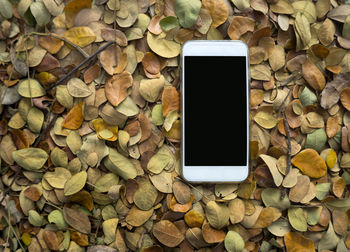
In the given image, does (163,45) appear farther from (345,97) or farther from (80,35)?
(345,97)

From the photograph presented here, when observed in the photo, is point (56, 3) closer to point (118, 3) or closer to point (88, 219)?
point (118, 3)

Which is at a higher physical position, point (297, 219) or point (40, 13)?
point (40, 13)

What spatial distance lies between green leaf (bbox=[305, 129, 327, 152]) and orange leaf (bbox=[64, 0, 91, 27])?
24 cm

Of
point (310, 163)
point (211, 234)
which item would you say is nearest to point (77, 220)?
point (211, 234)

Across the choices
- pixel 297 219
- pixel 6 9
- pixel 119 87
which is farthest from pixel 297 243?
pixel 6 9

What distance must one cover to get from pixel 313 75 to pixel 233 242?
18 cm

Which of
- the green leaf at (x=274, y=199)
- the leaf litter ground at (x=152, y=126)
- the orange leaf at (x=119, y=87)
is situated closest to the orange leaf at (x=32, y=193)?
the leaf litter ground at (x=152, y=126)

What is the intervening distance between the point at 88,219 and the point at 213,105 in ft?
0.53

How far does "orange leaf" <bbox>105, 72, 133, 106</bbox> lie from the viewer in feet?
1.02

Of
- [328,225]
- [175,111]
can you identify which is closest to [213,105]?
[175,111]

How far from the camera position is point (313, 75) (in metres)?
0.32

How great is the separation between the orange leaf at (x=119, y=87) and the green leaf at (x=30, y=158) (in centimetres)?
8

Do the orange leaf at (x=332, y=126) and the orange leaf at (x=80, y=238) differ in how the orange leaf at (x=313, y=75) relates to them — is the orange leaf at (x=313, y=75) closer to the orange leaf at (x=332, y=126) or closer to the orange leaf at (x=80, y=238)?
the orange leaf at (x=332, y=126)

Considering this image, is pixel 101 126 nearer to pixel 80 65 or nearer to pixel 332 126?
pixel 80 65
